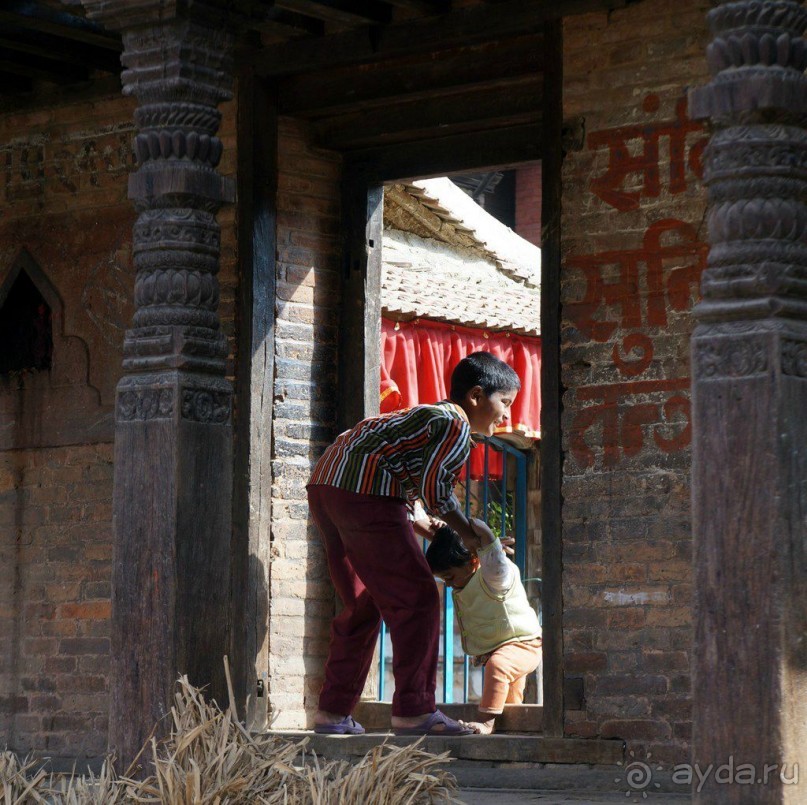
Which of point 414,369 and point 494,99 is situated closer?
point 494,99

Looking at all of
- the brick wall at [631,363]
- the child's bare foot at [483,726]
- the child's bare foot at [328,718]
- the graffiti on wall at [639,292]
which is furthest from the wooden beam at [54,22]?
the child's bare foot at [483,726]

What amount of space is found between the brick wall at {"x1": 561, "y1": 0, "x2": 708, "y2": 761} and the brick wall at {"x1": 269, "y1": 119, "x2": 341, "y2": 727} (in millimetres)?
1668

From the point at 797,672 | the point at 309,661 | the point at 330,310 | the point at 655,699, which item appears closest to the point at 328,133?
the point at 330,310

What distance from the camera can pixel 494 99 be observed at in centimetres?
851

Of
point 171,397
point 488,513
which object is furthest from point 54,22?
point 488,513

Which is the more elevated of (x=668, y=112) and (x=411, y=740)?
(x=668, y=112)

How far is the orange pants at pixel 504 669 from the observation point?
27.6ft

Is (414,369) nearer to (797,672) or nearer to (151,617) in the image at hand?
(151,617)

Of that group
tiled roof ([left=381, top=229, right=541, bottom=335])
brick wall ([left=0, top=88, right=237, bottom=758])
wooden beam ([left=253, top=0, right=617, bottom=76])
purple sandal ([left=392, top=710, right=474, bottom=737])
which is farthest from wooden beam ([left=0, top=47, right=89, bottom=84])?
purple sandal ([left=392, top=710, right=474, bottom=737])

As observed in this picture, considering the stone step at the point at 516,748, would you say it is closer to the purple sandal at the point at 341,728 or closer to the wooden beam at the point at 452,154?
the purple sandal at the point at 341,728

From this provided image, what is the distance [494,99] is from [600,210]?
3.65 feet

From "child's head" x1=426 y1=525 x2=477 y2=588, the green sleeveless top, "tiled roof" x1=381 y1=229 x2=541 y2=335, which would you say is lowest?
the green sleeveless top

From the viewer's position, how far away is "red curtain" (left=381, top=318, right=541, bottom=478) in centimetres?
1103

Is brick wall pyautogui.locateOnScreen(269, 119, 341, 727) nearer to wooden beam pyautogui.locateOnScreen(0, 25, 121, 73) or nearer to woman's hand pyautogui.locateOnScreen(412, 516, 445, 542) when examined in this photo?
woman's hand pyautogui.locateOnScreen(412, 516, 445, 542)
